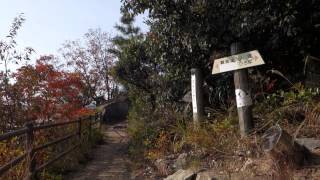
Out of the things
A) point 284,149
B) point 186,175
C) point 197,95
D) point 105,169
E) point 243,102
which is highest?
point 197,95

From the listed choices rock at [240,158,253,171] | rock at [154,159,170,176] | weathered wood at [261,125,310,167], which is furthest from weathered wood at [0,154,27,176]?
weathered wood at [261,125,310,167]

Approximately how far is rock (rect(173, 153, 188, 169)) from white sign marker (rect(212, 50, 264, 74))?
1689mm

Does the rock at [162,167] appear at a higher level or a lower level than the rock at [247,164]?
lower

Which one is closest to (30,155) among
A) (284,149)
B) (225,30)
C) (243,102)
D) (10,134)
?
(10,134)

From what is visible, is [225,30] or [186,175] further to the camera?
[225,30]

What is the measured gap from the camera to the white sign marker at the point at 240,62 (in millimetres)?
6727

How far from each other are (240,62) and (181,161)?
212 centimetres

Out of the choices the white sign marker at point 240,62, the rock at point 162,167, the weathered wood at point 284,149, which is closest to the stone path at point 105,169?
the rock at point 162,167

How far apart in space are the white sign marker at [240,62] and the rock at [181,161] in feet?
5.54

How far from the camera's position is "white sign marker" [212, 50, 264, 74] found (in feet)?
22.1

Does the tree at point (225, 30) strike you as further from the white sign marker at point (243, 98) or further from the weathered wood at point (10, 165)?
the weathered wood at point (10, 165)

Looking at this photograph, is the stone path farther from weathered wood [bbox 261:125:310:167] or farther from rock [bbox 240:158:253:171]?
weathered wood [bbox 261:125:310:167]

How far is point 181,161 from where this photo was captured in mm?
7547

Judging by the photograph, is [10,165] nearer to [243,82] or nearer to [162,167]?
[162,167]
